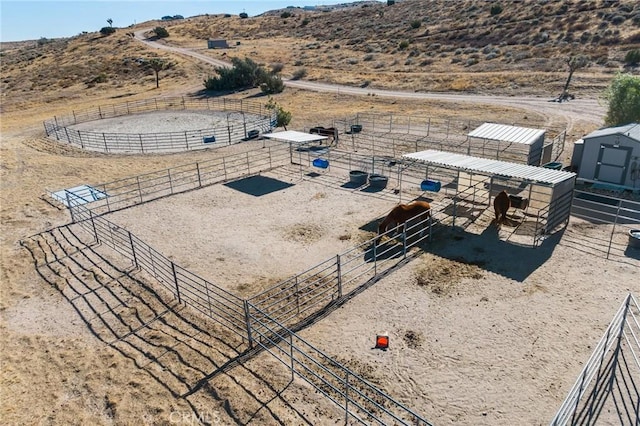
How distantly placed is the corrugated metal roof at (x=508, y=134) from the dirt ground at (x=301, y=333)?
5.31 meters

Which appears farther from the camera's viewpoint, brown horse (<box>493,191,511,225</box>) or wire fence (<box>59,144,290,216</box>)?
wire fence (<box>59,144,290,216</box>)

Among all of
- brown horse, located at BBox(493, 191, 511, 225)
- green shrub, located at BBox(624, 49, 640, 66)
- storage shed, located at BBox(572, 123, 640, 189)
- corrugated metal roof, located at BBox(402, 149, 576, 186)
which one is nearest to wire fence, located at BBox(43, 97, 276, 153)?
corrugated metal roof, located at BBox(402, 149, 576, 186)

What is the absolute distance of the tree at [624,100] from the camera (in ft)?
77.9

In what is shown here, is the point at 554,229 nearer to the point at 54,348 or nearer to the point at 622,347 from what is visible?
the point at 622,347

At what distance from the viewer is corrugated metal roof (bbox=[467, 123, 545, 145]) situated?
2011 cm

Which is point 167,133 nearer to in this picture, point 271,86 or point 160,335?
point 271,86

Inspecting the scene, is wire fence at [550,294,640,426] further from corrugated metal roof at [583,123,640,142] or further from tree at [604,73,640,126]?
tree at [604,73,640,126]

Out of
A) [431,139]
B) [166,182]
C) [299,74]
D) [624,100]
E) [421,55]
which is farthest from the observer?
[421,55]

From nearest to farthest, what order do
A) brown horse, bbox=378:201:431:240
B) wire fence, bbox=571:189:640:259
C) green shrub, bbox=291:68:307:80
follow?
wire fence, bbox=571:189:640:259
brown horse, bbox=378:201:431:240
green shrub, bbox=291:68:307:80

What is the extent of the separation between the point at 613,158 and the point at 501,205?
23.2 feet

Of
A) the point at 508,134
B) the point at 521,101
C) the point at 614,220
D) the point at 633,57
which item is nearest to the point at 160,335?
the point at 614,220

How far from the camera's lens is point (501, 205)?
1633 centimetres

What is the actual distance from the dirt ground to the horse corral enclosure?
53 mm

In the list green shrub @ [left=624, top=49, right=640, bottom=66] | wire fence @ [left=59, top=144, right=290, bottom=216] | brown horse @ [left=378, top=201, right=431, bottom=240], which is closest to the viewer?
brown horse @ [left=378, top=201, right=431, bottom=240]
